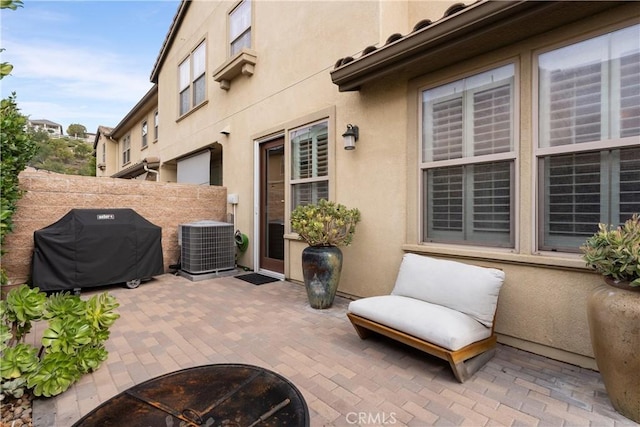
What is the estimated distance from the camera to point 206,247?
19.7 ft

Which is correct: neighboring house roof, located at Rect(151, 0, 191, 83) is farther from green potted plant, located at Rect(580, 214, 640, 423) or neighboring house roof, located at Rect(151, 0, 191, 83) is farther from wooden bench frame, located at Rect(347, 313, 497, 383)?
green potted plant, located at Rect(580, 214, 640, 423)

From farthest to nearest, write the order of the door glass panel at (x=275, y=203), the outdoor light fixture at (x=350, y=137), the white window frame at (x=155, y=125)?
the white window frame at (x=155, y=125) → the door glass panel at (x=275, y=203) → the outdoor light fixture at (x=350, y=137)

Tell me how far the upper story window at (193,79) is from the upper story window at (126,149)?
8.03 meters

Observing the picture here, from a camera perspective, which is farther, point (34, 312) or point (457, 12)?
point (457, 12)

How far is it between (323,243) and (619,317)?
9.09ft

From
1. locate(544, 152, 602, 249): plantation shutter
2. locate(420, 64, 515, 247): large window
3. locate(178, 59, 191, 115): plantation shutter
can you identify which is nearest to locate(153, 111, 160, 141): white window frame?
locate(178, 59, 191, 115): plantation shutter

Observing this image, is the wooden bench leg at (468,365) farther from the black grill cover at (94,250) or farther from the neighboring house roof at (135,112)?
the neighboring house roof at (135,112)

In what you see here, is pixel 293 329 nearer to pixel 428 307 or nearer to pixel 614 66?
pixel 428 307

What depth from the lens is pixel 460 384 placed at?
2354 mm

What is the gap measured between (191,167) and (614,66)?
29.5ft

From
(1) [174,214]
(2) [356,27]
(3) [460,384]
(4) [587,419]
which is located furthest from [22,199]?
(4) [587,419]

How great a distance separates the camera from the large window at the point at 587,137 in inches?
97.9

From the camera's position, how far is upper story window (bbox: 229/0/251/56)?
672cm

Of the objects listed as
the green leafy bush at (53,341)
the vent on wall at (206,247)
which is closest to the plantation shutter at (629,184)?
the green leafy bush at (53,341)
